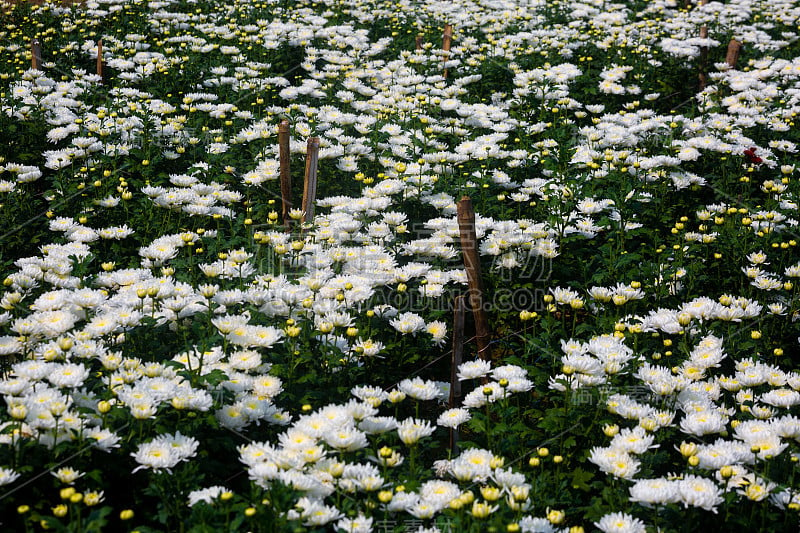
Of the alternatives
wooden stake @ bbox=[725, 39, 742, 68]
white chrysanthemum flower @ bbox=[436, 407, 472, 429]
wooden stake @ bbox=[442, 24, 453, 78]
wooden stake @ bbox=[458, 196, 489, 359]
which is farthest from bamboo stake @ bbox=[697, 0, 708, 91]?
white chrysanthemum flower @ bbox=[436, 407, 472, 429]

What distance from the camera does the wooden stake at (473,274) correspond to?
4523mm

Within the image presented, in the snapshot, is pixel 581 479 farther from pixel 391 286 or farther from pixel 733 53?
pixel 733 53

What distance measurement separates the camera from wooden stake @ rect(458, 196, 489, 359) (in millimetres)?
4523

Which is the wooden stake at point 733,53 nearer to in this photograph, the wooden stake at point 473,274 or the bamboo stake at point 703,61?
the bamboo stake at point 703,61

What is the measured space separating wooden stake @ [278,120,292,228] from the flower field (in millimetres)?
44

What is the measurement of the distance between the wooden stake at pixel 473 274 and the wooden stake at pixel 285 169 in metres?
1.96

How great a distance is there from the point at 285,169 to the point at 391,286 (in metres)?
1.79

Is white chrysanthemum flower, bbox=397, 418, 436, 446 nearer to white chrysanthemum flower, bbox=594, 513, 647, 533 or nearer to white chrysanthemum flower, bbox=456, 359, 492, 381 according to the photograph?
white chrysanthemum flower, bbox=456, 359, 492, 381

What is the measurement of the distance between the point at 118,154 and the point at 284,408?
152 inches

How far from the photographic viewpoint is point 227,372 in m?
3.88

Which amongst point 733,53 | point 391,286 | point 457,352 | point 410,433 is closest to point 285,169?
point 391,286

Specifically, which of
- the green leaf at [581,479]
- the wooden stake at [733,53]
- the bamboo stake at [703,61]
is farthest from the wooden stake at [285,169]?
the wooden stake at [733,53]

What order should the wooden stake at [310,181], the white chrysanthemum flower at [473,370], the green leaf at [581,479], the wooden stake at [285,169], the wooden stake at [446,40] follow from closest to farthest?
the green leaf at [581,479] → the white chrysanthemum flower at [473,370] → the wooden stake at [310,181] → the wooden stake at [285,169] → the wooden stake at [446,40]

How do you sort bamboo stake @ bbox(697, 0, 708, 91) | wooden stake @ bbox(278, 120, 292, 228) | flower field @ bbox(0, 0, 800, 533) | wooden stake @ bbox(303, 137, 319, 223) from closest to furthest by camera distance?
flower field @ bbox(0, 0, 800, 533) → wooden stake @ bbox(303, 137, 319, 223) → wooden stake @ bbox(278, 120, 292, 228) → bamboo stake @ bbox(697, 0, 708, 91)
